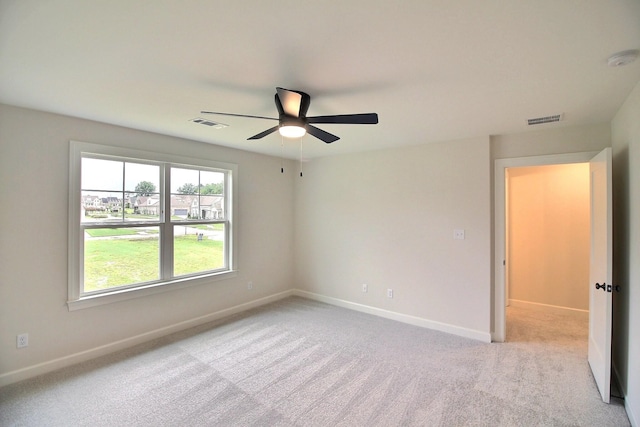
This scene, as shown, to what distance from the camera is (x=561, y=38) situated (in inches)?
60.7

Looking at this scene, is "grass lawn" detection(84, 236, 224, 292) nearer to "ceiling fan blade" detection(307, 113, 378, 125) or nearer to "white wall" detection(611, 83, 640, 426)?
"ceiling fan blade" detection(307, 113, 378, 125)

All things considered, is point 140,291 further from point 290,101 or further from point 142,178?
point 290,101

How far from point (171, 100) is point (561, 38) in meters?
2.71

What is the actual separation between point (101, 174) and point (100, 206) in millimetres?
352

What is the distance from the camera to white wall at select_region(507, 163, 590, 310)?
4285 millimetres

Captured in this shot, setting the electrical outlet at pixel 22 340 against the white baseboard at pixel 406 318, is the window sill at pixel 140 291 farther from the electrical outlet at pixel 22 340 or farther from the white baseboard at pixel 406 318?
the white baseboard at pixel 406 318

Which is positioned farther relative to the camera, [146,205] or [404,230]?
[404,230]

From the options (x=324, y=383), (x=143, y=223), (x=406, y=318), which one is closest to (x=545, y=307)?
(x=406, y=318)

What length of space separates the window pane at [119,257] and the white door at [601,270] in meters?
4.55

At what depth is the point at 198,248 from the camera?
408cm

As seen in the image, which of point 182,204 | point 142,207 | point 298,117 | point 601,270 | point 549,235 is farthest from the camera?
point 549,235

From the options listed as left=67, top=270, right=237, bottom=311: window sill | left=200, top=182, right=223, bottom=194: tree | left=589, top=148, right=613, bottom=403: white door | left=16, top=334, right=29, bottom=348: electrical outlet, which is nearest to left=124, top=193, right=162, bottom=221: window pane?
left=200, top=182, right=223, bottom=194: tree

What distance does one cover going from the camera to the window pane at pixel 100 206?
306cm

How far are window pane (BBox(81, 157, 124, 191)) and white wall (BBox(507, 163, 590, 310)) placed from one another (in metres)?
5.62
